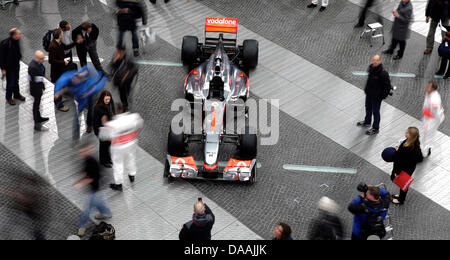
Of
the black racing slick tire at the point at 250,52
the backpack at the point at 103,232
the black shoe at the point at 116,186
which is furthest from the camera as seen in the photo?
the black racing slick tire at the point at 250,52

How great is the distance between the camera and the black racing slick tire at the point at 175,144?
10844mm

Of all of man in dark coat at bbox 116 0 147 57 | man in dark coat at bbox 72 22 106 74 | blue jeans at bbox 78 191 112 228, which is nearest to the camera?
blue jeans at bbox 78 191 112 228

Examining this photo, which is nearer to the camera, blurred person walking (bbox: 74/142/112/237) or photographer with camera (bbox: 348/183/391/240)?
photographer with camera (bbox: 348/183/391/240)

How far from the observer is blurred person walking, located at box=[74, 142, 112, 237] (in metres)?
8.95

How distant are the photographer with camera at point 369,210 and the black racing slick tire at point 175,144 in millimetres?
3410

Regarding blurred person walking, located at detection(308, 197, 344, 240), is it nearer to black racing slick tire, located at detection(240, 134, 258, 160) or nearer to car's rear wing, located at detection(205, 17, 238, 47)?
black racing slick tire, located at detection(240, 134, 258, 160)

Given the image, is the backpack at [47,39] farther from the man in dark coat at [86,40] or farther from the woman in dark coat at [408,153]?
the woman in dark coat at [408,153]

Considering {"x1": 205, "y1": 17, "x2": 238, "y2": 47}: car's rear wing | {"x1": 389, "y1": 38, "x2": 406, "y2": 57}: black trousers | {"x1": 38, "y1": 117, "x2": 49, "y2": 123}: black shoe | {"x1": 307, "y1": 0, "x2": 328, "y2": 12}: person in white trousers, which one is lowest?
{"x1": 38, "y1": 117, "x2": 49, "y2": 123}: black shoe

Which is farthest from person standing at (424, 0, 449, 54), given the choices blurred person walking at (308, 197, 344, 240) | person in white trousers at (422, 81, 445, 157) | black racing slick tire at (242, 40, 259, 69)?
blurred person walking at (308, 197, 344, 240)

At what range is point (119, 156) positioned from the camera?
999 cm

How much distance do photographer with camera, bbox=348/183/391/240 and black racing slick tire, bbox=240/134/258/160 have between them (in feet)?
8.32

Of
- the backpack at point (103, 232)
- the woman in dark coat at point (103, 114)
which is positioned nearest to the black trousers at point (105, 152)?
the woman in dark coat at point (103, 114)

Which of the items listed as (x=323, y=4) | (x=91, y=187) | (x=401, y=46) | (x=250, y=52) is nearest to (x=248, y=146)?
(x=91, y=187)
